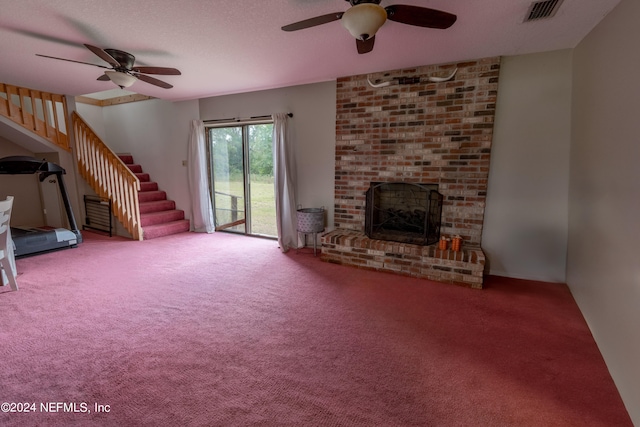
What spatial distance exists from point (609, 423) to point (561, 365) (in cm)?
44

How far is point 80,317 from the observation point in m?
2.40

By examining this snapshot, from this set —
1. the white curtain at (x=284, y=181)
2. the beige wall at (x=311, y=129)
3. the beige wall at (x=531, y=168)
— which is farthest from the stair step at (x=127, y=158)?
the beige wall at (x=531, y=168)

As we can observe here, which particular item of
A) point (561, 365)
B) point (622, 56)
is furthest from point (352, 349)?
point (622, 56)

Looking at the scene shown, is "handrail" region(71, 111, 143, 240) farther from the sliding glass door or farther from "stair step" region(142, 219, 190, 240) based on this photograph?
the sliding glass door

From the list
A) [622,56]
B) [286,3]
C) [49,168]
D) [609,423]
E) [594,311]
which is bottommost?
[609,423]

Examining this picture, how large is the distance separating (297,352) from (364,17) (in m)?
2.19

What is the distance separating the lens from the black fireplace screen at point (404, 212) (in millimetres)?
3508

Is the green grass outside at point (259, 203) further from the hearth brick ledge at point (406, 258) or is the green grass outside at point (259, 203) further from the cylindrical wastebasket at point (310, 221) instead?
the hearth brick ledge at point (406, 258)

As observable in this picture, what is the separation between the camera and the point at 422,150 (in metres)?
3.48

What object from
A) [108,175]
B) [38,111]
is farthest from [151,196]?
[38,111]

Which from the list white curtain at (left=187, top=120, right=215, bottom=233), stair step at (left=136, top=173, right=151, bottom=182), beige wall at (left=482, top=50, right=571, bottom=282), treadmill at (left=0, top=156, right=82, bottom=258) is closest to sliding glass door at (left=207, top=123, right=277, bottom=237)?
white curtain at (left=187, top=120, right=215, bottom=233)

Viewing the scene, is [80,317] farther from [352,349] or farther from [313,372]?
[352,349]

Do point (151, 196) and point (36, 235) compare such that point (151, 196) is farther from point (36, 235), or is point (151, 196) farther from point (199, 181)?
point (36, 235)

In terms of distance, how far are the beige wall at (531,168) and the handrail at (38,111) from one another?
6780mm
